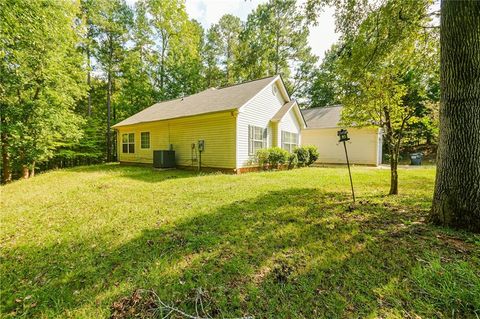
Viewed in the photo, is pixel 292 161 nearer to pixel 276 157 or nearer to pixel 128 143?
pixel 276 157

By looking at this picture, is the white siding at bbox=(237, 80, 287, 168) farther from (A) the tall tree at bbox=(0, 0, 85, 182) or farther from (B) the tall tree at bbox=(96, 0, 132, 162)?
(B) the tall tree at bbox=(96, 0, 132, 162)

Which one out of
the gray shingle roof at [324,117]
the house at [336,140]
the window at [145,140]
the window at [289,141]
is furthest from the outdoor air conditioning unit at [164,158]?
the gray shingle roof at [324,117]

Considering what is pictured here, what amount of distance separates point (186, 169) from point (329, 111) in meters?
14.7

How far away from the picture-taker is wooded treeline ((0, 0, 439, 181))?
5723 mm

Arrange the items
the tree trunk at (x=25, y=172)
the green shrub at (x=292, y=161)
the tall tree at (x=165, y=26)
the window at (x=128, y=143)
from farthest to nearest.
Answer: the tall tree at (x=165, y=26) < the window at (x=128, y=143) < the green shrub at (x=292, y=161) < the tree trunk at (x=25, y=172)

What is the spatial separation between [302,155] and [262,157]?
363 cm

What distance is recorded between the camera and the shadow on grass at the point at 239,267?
2.14m

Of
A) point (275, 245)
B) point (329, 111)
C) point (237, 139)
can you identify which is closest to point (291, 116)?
point (237, 139)

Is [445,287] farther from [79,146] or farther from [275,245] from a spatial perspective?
[79,146]

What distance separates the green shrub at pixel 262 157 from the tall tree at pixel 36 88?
1065 cm

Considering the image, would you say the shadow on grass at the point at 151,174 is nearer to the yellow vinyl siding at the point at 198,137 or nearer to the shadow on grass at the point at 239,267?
the yellow vinyl siding at the point at 198,137

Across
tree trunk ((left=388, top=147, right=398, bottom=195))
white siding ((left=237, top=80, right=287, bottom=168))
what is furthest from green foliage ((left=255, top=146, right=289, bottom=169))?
tree trunk ((left=388, top=147, right=398, bottom=195))

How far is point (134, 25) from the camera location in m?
21.3

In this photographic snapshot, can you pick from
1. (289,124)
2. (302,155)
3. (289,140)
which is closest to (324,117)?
(289,124)
